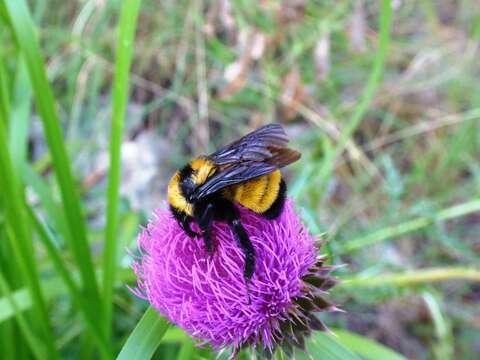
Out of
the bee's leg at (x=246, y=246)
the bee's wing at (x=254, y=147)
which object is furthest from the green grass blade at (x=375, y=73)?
the bee's leg at (x=246, y=246)

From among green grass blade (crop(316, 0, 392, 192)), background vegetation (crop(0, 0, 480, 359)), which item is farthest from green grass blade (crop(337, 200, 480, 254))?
green grass blade (crop(316, 0, 392, 192))

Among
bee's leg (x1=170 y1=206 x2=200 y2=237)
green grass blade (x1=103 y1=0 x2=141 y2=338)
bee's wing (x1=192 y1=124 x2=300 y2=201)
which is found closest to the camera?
bee's wing (x1=192 y1=124 x2=300 y2=201)

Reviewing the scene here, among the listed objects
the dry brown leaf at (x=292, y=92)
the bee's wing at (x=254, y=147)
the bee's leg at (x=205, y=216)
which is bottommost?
the bee's leg at (x=205, y=216)

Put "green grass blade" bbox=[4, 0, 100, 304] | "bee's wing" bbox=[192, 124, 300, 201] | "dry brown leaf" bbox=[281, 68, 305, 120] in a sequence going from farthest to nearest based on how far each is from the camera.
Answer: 1. "dry brown leaf" bbox=[281, 68, 305, 120]
2. "green grass blade" bbox=[4, 0, 100, 304]
3. "bee's wing" bbox=[192, 124, 300, 201]

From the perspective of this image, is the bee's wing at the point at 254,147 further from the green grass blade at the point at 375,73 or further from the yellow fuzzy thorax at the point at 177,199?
the green grass blade at the point at 375,73

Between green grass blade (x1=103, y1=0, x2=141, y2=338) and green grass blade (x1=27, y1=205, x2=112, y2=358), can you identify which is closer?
green grass blade (x1=103, y1=0, x2=141, y2=338)

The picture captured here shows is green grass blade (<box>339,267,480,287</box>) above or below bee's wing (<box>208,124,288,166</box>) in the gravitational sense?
below

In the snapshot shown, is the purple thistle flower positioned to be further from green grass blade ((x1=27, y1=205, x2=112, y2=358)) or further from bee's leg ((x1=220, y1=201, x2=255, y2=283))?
green grass blade ((x1=27, y1=205, x2=112, y2=358))
